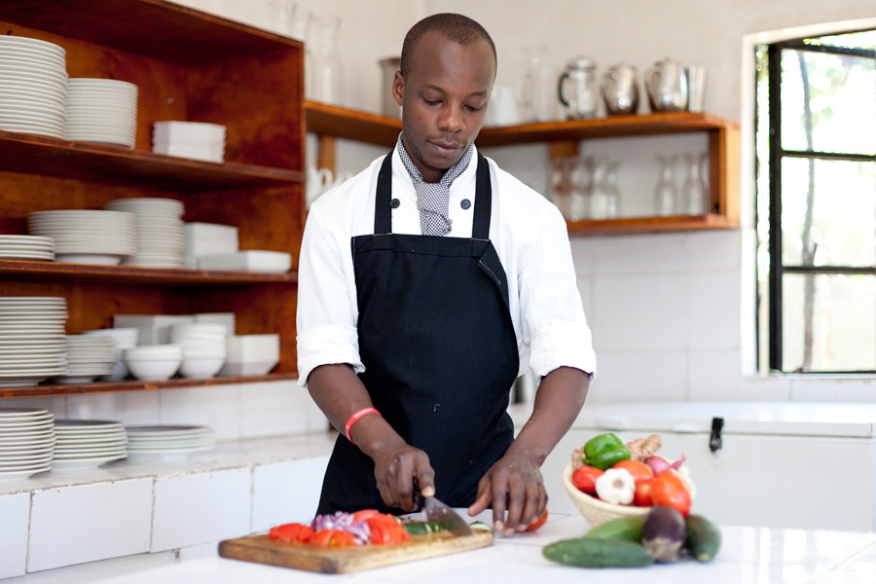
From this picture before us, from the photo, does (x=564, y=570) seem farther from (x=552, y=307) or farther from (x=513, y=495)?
(x=552, y=307)

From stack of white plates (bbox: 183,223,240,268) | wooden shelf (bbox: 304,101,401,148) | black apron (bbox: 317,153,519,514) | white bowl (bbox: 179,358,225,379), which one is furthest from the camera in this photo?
wooden shelf (bbox: 304,101,401,148)

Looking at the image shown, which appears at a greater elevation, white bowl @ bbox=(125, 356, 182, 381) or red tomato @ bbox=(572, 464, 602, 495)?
white bowl @ bbox=(125, 356, 182, 381)

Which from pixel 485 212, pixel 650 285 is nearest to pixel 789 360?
pixel 650 285

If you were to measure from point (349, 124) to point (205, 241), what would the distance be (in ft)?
2.51

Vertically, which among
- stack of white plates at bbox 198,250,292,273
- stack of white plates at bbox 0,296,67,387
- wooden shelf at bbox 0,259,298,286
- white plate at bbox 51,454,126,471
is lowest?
white plate at bbox 51,454,126,471

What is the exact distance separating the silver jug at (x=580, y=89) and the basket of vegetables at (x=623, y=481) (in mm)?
2331

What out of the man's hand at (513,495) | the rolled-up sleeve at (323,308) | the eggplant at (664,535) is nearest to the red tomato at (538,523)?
the man's hand at (513,495)

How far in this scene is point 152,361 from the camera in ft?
9.17

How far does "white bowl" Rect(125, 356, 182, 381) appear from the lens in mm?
2787

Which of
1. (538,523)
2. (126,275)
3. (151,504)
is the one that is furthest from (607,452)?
(126,275)

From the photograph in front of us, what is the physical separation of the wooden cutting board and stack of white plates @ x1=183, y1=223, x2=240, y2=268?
5.98 ft

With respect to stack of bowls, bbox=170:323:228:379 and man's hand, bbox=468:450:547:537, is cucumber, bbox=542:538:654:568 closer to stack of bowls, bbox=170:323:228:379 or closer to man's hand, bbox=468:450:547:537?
man's hand, bbox=468:450:547:537

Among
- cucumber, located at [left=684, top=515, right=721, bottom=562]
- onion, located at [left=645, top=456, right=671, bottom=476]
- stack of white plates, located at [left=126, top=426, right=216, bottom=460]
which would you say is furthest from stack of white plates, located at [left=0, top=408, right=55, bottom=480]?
cucumber, located at [left=684, top=515, right=721, bottom=562]

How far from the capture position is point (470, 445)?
169cm
